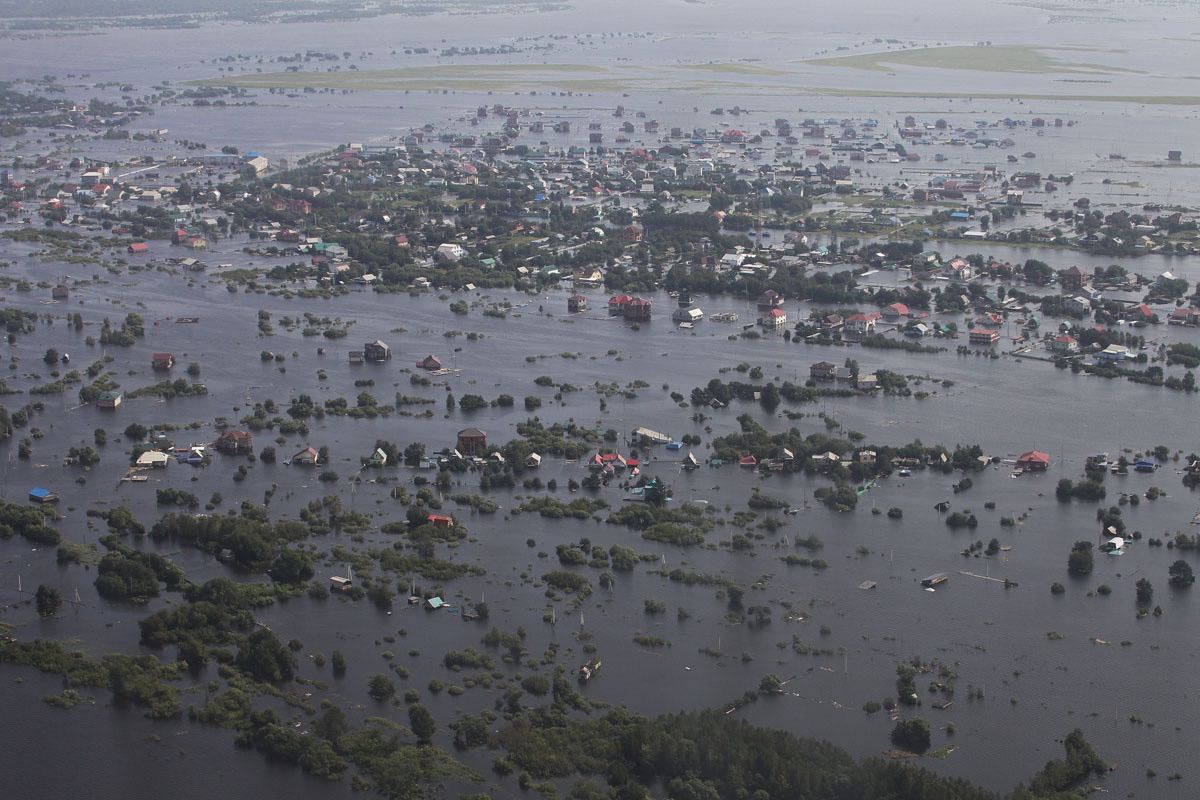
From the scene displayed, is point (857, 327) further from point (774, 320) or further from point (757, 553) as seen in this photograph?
point (757, 553)

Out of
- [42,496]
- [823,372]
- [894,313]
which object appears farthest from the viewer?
[894,313]

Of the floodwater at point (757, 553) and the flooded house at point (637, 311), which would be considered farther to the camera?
the flooded house at point (637, 311)

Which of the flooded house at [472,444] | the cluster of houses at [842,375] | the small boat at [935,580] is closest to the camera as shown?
the small boat at [935,580]

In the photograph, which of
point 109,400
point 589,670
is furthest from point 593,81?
point 589,670

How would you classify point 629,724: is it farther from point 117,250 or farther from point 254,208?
point 254,208

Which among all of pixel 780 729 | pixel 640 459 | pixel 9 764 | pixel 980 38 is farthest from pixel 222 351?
pixel 980 38

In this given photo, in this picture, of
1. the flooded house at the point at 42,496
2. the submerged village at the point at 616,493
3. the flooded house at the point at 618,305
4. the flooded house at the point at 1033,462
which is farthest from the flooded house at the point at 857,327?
the flooded house at the point at 42,496

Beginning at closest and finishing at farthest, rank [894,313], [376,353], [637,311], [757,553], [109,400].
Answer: [757,553], [109,400], [376,353], [894,313], [637,311]

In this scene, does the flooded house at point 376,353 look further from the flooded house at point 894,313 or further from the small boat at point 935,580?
the small boat at point 935,580
